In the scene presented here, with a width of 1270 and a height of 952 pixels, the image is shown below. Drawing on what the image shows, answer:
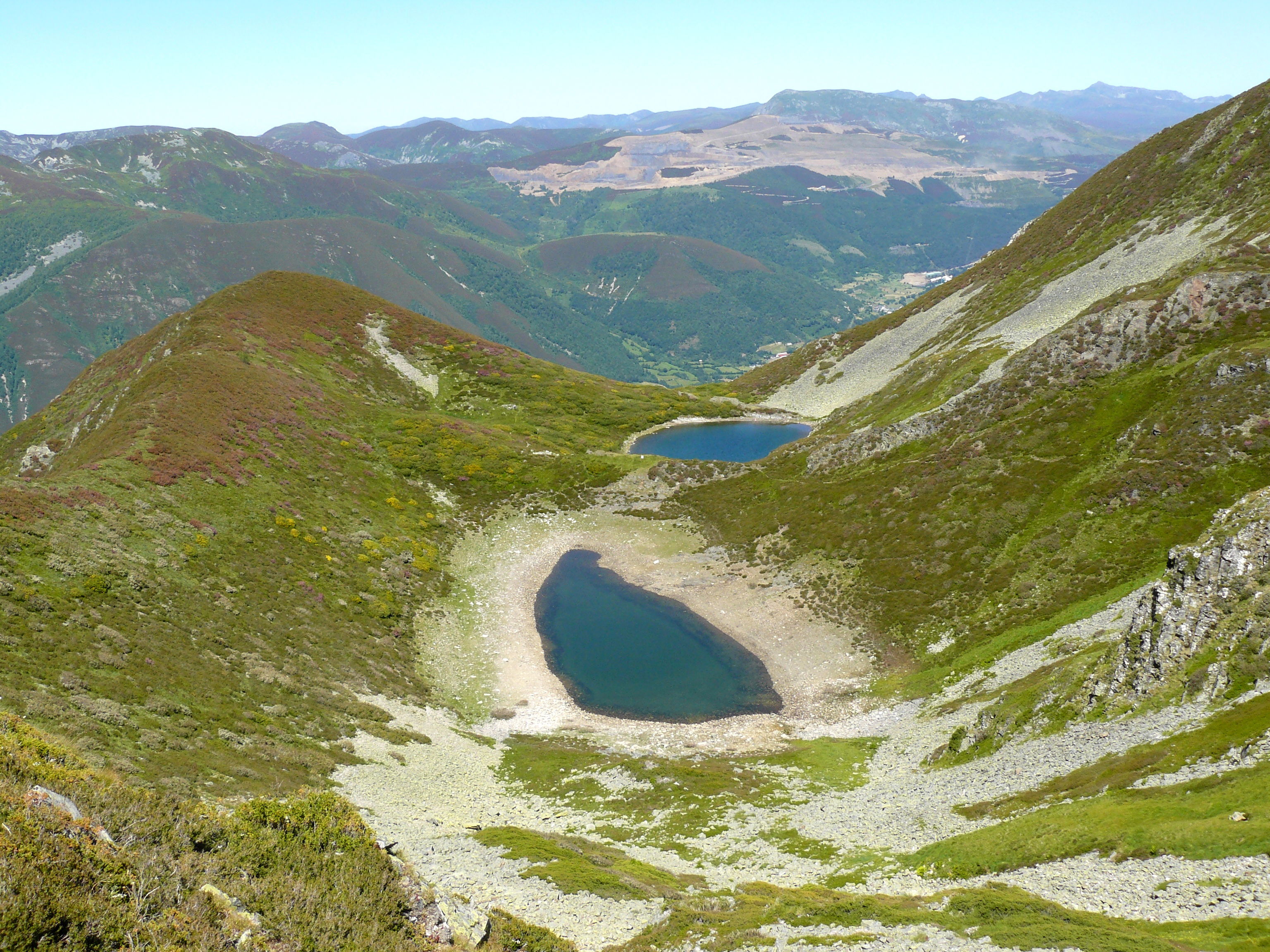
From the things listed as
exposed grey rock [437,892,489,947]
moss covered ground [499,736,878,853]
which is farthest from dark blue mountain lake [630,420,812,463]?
exposed grey rock [437,892,489,947]

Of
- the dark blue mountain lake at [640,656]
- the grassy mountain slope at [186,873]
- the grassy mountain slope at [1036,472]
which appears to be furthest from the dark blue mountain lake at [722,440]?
the grassy mountain slope at [186,873]

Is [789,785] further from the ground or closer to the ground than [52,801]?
closer to the ground

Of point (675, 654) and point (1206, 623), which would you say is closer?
point (1206, 623)

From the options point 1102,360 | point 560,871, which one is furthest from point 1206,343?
point 560,871

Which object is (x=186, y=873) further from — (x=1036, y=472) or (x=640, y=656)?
(x=1036, y=472)

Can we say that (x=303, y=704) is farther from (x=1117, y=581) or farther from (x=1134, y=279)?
(x=1134, y=279)

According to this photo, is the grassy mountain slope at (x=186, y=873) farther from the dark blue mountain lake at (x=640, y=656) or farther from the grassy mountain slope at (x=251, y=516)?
the dark blue mountain lake at (x=640, y=656)

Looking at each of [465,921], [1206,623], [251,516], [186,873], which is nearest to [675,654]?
[1206,623]
